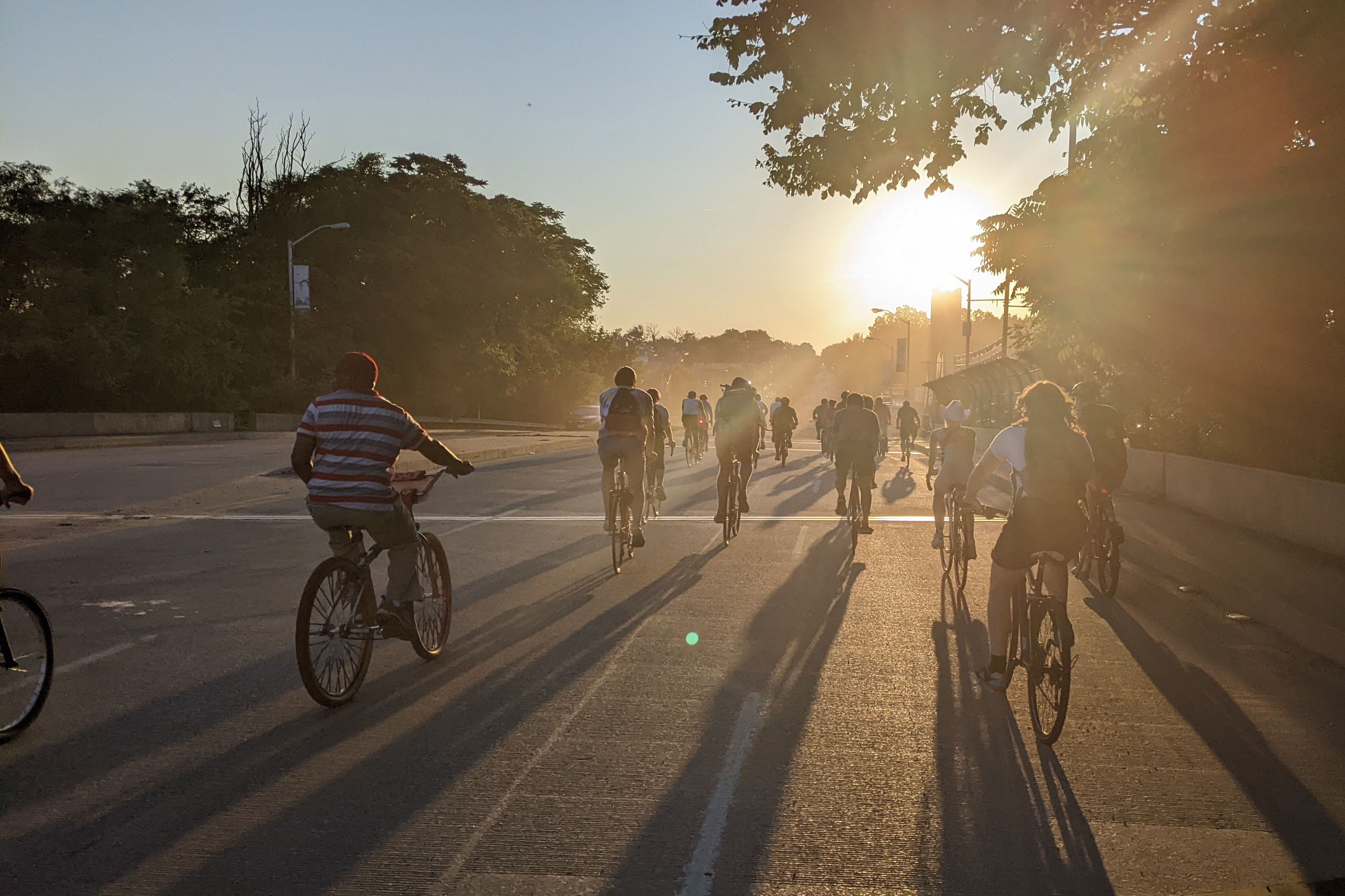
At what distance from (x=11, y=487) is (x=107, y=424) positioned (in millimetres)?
36233

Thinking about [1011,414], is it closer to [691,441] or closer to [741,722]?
[691,441]

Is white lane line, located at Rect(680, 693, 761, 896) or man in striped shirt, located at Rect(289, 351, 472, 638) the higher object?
Result: man in striped shirt, located at Rect(289, 351, 472, 638)

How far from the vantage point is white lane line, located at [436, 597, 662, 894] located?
3.95 metres

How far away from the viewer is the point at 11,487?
5.40 metres

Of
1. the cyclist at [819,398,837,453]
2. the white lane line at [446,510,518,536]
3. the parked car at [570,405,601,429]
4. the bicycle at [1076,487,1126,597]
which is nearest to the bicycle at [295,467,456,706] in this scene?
the bicycle at [1076,487,1126,597]

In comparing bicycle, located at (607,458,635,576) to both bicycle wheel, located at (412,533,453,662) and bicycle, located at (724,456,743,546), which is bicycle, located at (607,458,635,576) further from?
bicycle wheel, located at (412,533,453,662)

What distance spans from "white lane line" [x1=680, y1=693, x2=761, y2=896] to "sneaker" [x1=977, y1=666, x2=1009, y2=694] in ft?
3.86

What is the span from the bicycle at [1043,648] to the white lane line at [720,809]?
1360 millimetres

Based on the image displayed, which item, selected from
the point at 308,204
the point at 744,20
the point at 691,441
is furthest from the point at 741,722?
the point at 308,204

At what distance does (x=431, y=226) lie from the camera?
6312 cm

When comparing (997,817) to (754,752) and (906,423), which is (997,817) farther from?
(906,423)

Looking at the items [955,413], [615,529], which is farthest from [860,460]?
[615,529]

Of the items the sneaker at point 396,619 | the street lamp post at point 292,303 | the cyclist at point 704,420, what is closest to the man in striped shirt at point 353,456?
the sneaker at point 396,619

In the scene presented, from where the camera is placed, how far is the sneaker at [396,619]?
6.39 m
